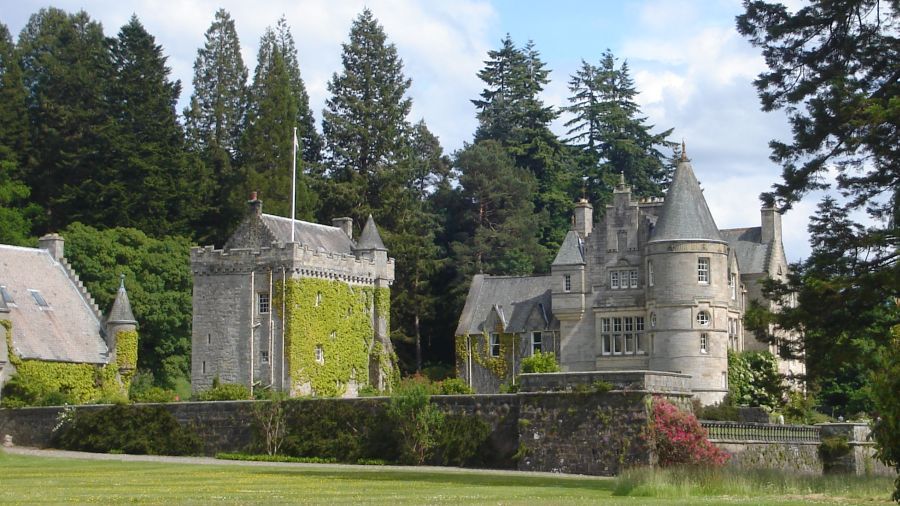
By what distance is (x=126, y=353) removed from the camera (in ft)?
175

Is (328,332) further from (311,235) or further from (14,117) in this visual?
(14,117)

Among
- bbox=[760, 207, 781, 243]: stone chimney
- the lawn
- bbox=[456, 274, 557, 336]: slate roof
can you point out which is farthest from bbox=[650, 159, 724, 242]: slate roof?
the lawn

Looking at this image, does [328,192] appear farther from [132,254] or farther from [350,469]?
[350,469]

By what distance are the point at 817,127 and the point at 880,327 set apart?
408 centimetres

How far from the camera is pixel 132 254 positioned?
202ft

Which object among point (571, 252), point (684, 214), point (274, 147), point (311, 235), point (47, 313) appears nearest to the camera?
point (47, 313)

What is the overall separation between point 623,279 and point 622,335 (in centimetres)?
238

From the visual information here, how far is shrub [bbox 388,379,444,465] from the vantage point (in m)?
35.8

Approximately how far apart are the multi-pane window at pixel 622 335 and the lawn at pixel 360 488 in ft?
84.6

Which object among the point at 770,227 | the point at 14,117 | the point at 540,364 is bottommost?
the point at 540,364

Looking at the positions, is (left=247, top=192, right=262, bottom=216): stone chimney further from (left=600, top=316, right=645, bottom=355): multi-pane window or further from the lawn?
the lawn

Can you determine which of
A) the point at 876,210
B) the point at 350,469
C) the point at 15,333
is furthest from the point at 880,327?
the point at 15,333

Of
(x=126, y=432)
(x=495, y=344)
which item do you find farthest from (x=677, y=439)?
(x=495, y=344)

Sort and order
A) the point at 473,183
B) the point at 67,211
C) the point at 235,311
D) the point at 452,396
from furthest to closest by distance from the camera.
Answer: the point at 473,183 < the point at 67,211 < the point at 235,311 < the point at 452,396
